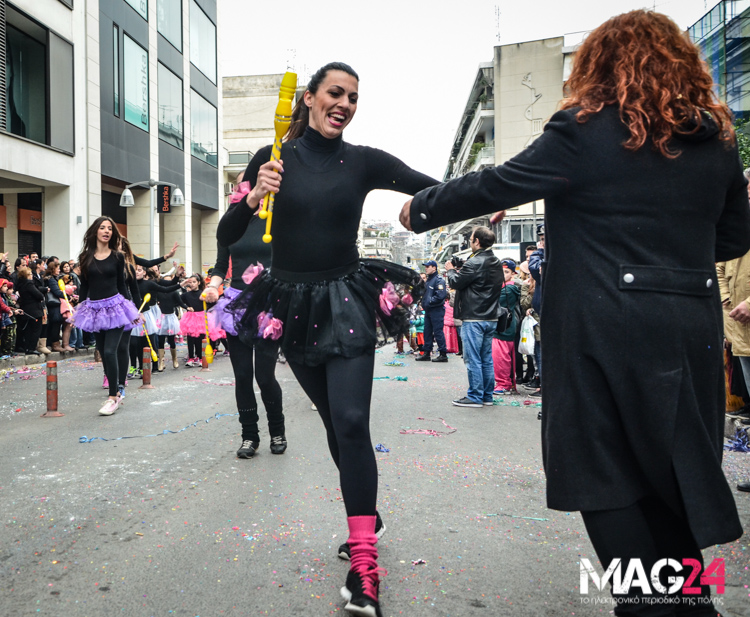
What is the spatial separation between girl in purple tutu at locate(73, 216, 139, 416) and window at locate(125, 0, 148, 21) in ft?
62.8

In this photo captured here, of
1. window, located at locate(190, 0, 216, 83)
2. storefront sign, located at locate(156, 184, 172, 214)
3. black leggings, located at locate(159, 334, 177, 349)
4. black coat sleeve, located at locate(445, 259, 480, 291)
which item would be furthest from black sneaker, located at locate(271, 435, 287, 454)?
window, located at locate(190, 0, 216, 83)

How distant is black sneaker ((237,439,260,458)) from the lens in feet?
16.8

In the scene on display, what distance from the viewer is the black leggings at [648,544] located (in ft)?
6.01

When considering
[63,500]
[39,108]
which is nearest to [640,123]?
[63,500]

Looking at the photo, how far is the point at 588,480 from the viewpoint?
191 cm

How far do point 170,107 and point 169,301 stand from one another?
16.8 metres

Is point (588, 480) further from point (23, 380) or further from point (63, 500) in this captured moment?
point (23, 380)

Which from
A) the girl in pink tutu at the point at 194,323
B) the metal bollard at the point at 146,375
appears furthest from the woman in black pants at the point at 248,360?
the girl in pink tutu at the point at 194,323

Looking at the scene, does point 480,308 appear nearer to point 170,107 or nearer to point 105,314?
point 105,314

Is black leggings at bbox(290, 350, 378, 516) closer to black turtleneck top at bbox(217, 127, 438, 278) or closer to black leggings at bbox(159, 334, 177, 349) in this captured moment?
black turtleneck top at bbox(217, 127, 438, 278)

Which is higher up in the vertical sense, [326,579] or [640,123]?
[640,123]

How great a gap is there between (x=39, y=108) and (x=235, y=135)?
36.3 metres

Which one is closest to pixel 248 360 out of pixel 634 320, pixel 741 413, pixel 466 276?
pixel 634 320

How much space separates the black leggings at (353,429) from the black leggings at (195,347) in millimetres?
10408
